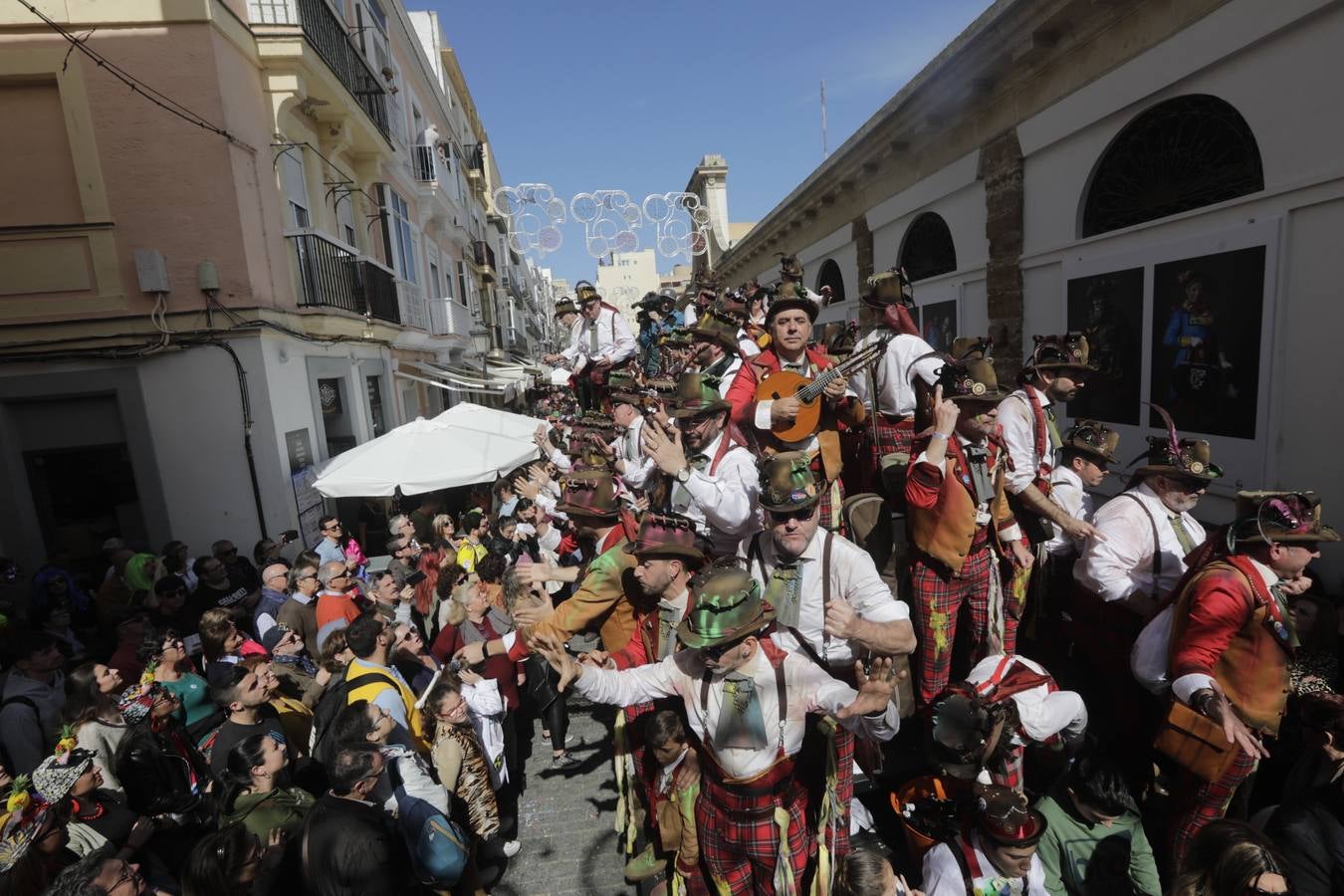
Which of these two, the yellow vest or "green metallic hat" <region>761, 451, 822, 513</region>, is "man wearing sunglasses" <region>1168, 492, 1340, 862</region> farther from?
the yellow vest

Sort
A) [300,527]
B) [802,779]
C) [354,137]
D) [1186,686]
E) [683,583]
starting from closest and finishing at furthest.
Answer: [1186,686]
[802,779]
[683,583]
[300,527]
[354,137]

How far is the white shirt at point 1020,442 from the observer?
3.95m

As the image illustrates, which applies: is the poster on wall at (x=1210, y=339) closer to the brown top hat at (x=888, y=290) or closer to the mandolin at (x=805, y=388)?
the brown top hat at (x=888, y=290)

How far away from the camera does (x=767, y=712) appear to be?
2658 mm

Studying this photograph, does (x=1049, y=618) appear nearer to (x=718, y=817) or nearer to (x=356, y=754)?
(x=718, y=817)

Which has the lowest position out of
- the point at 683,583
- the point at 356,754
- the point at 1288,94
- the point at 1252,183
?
the point at 356,754

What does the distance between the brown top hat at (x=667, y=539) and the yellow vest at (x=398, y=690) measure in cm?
186

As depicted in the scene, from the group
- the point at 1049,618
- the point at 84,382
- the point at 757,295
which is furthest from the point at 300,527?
the point at 1049,618

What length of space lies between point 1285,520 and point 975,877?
1947 mm

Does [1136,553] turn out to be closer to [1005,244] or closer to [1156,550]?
[1156,550]

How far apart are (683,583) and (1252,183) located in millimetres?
5125

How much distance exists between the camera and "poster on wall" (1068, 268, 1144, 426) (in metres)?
5.70

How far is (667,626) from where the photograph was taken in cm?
316

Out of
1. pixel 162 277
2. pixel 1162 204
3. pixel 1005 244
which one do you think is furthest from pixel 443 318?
pixel 1162 204
